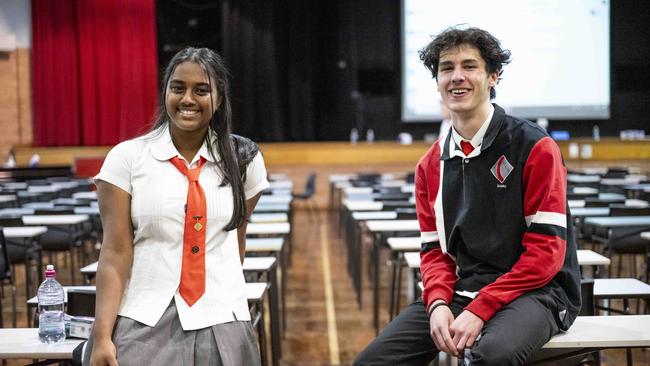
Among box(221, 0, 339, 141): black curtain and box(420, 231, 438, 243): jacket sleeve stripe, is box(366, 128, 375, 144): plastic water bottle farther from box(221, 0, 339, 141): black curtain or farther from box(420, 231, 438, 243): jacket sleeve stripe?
box(420, 231, 438, 243): jacket sleeve stripe

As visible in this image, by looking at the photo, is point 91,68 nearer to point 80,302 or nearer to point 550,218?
point 80,302

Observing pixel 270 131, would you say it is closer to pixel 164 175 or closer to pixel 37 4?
pixel 37 4

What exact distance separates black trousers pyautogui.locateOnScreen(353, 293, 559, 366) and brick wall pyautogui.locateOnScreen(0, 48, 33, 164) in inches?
534

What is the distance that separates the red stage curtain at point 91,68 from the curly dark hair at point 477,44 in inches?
493

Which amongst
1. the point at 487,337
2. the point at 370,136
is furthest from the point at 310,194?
the point at 487,337

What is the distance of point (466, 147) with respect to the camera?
97.8 inches

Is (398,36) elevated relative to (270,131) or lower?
elevated

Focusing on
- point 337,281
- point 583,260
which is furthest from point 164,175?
point 337,281

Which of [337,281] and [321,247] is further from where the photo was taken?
[321,247]

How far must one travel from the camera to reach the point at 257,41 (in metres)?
14.3

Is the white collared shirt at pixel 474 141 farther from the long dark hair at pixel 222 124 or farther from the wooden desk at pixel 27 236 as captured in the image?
the wooden desk at pixel 27 236

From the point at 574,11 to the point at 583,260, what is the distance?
36.7 feet

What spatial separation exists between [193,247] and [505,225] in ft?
3.05

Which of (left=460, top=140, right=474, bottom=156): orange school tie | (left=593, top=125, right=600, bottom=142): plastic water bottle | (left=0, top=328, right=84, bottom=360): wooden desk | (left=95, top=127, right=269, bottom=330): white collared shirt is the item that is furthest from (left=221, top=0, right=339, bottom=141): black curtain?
(left=95, top=127, right=269, bottom=330): white collared shirt
